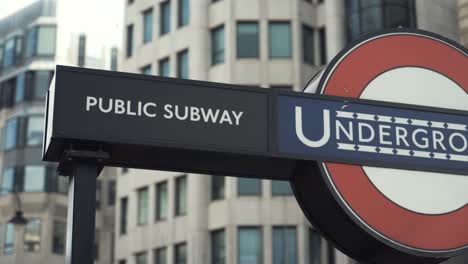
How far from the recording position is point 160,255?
A: 45.8m

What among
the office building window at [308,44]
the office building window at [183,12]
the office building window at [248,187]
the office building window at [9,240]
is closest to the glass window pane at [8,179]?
the office building window at [9,240]

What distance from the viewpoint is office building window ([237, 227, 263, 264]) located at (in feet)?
136

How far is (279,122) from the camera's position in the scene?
795 centimetres

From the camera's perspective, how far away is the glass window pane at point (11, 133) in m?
60.0

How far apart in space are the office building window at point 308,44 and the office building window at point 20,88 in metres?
22.7

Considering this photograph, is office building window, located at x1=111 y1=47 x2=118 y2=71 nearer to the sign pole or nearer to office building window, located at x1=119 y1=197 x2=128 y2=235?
office building window, located at x1=119 y1=197 x2=128 y2=235

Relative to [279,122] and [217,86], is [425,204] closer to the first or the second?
[279,122]

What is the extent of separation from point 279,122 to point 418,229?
146cm

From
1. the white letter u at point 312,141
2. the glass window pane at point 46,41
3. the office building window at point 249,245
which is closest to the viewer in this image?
the white letter u at point 312,141

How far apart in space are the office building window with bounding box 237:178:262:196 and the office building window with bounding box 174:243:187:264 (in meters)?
4.04

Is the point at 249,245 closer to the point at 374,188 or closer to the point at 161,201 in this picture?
the point at 161,201

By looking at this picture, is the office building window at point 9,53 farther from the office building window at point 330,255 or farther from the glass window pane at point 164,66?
the office building window at point 330,255

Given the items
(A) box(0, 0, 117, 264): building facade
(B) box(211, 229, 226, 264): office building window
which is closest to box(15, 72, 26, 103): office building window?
(A) box(0, 0, 117, 264): building facade

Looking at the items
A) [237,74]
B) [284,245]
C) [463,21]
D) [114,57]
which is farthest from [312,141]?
[114,57]
